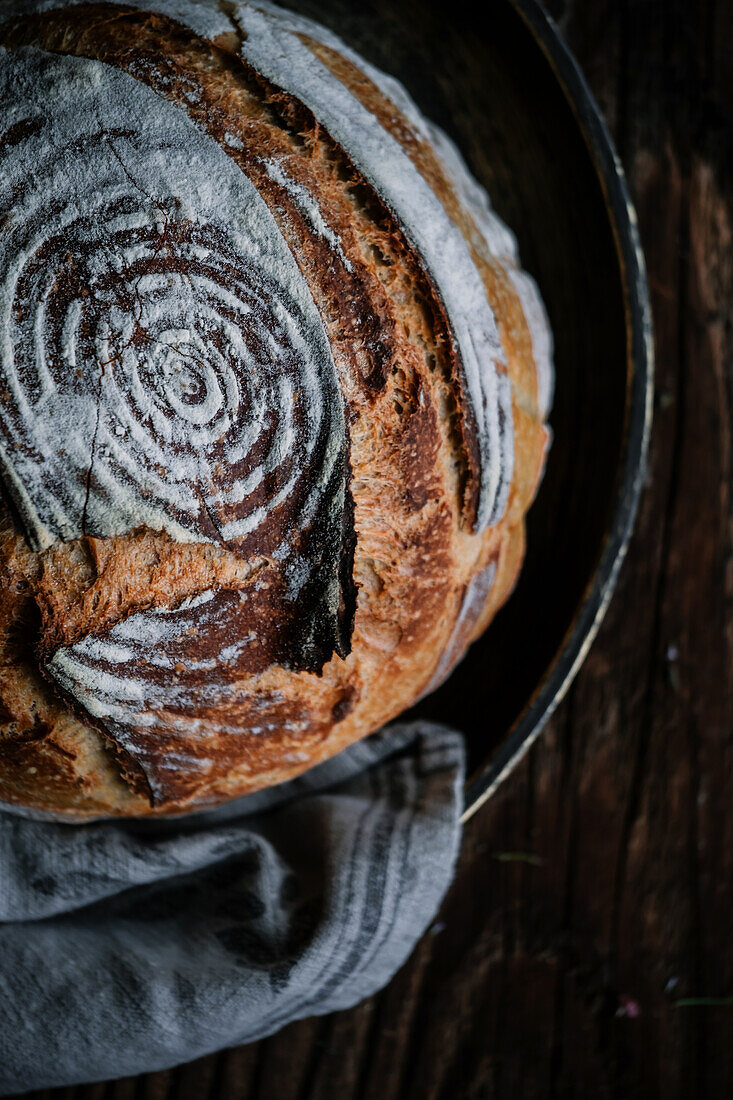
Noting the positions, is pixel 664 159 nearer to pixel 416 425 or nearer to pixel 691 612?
pixel 691 612

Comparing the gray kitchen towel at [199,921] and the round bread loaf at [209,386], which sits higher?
Answer: the round bread loaf at [209,386]

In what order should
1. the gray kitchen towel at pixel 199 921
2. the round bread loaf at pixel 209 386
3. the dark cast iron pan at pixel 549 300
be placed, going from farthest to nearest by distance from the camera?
the dark cast iron pan at pixel 549 300 < the gray kitchen towel at pixel 199 921 < the round bread loaf at pixel 209 386

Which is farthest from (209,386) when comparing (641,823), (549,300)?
(641,823)

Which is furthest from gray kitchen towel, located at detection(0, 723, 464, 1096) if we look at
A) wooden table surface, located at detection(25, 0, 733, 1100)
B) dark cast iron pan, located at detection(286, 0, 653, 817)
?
wooden table surface, located at detection(25, 0, 733, 1100)

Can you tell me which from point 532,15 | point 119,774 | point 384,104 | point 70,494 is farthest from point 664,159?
point 119,774

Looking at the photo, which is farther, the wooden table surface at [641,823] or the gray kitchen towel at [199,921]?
the wooden table surface at [641,823]

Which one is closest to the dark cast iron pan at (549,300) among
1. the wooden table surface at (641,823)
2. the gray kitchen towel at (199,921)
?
the gray kitchen towel at (199,921)

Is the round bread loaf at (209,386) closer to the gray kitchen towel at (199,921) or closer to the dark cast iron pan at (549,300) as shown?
the gray kitchen towel at (199,921)

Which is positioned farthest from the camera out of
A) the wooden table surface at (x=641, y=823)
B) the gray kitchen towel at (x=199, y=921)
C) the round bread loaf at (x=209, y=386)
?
the wooden table surface at (x=641, y=823)
